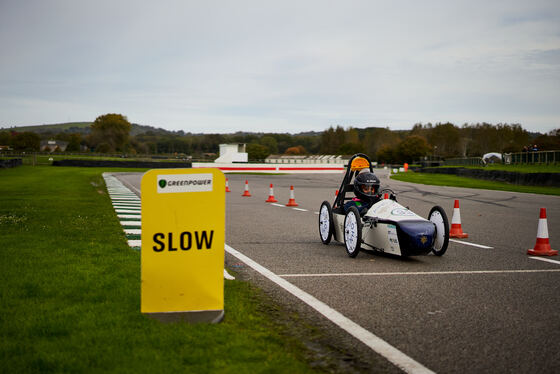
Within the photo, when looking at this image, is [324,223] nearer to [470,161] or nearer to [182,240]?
[182,240]

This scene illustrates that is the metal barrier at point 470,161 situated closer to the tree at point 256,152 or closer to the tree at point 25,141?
the tree at point 256,152

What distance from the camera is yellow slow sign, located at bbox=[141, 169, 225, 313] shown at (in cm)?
461

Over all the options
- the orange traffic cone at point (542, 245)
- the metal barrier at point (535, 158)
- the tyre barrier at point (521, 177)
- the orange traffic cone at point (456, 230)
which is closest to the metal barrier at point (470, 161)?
the metal barrier at point (535, 158)

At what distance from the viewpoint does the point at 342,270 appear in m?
→ 7.61

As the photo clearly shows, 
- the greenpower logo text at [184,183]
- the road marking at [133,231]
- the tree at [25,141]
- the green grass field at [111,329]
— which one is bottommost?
the road marking at [133,231]

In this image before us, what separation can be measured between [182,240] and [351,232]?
4.32m

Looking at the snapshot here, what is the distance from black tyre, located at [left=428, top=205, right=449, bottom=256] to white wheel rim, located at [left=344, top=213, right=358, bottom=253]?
47.6 inches

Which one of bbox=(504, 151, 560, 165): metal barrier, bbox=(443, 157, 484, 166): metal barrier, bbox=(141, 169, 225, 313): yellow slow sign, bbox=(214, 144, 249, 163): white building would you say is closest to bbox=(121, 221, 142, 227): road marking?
bbox=(141, 169, 225, 313): yellow slow sign

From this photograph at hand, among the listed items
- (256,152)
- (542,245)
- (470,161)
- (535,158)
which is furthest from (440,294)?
(256,152)

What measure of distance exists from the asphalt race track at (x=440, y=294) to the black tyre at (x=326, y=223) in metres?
0.18

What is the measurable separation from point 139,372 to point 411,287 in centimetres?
381

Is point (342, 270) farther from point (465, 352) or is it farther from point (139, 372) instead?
point (139, 372)

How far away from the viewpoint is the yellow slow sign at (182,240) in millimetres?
4613

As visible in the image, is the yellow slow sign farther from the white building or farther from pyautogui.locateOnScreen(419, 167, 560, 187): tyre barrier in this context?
the white building
